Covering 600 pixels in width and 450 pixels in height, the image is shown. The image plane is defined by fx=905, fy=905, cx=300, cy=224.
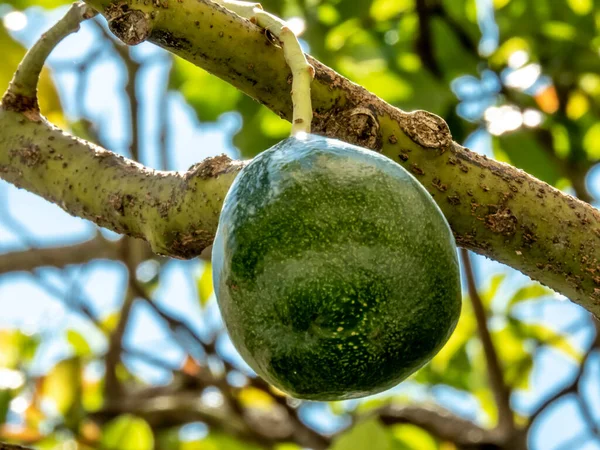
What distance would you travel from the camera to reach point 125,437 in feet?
7.16

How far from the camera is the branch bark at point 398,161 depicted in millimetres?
943

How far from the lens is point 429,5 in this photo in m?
2.25

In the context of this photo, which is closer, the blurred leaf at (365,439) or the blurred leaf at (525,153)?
the blurred leaf at (365,439)

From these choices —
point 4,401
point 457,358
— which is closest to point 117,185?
point 4,401

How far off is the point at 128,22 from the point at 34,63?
377 mm

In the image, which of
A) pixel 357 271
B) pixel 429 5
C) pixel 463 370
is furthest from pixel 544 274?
pixel 463 370

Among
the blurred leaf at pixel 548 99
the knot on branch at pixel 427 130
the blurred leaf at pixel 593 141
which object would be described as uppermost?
the blurred leaf at pixel 548 99

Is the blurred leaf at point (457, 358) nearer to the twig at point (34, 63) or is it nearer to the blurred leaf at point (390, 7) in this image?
the blurred leaf at point (390, 7)

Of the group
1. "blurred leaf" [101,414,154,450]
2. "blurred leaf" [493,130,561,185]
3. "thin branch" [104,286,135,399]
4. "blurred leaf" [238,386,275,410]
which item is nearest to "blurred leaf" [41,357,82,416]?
"thin branch" [104,286,135,399]

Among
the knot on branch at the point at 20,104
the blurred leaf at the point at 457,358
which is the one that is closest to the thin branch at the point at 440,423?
the blurred leaf at the point at 457,358

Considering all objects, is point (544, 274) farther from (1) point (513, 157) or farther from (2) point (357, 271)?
(1) point (513, 157)

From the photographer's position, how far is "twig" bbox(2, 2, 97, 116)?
3.76 feet

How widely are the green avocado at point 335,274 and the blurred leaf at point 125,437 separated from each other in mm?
1418

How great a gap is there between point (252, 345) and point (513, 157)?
57.6 inches
